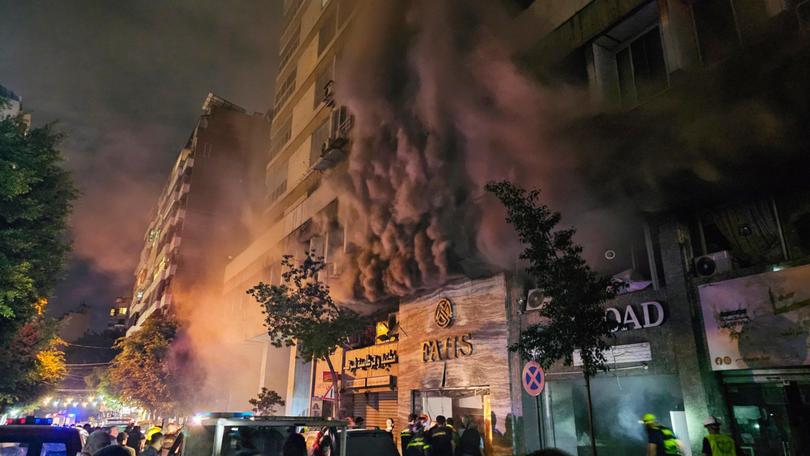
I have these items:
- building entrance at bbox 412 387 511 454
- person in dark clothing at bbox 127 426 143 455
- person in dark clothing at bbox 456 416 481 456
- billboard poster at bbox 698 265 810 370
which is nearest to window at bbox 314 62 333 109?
building entrance at bbox 412 387 511 454

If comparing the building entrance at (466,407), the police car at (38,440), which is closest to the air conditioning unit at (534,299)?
the building entrance at (466,407)

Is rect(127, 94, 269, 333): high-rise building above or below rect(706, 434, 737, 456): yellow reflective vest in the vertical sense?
above

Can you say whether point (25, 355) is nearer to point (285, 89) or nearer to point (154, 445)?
point (154, 445)

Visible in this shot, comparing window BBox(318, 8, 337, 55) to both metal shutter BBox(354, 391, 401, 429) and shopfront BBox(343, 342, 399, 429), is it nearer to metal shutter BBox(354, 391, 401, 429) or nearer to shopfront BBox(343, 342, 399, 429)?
shopfront BBox(343, 342, 399, 429)

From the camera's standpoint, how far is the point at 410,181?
56.0 ft

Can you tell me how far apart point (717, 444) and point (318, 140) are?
A: 2383 cm

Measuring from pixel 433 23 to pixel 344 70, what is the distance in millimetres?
7434

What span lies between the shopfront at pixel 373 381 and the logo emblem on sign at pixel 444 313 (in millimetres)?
3202

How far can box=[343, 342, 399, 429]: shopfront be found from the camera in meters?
18.8

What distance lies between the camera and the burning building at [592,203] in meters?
8.92

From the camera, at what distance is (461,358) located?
14.8 m

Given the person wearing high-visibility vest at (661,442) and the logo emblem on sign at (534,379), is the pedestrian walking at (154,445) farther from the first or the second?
the person wearing high-visibility vest at (661,442)

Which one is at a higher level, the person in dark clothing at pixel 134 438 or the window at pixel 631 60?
the window at pixel 631 60

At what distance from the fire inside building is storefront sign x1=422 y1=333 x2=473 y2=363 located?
0.06 m
